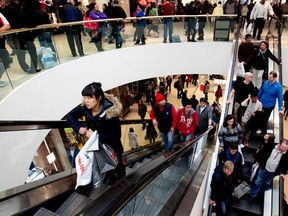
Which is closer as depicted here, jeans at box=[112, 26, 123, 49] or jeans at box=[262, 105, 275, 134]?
jeans at box=[262, 105, 275, 134]

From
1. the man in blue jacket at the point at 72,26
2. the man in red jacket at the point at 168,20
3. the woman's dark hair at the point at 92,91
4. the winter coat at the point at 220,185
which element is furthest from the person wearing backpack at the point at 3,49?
the man in red jacket at the point at 168,20

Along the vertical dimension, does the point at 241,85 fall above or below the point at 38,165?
above

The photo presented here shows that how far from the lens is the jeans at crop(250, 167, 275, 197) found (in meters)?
3.94

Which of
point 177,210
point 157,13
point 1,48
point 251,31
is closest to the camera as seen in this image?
point 177,210

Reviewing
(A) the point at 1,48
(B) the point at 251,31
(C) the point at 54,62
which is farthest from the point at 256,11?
(A) the point at 1,48

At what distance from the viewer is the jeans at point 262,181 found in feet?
12.9

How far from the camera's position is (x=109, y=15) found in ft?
27.3

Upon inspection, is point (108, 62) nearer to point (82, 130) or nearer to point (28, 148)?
point (28, 148)

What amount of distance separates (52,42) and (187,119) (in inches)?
163

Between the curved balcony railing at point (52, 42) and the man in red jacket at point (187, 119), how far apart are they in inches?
136

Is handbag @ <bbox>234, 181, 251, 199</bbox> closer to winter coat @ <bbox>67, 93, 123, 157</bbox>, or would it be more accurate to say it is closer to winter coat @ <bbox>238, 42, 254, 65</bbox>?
winter coat @ <bbox>67, 93, 123, 157</bbox>

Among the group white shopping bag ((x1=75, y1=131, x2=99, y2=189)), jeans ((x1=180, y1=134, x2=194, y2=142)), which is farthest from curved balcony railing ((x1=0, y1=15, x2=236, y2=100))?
jeans ((x1=180, y1=134, x2=194, y2=142))

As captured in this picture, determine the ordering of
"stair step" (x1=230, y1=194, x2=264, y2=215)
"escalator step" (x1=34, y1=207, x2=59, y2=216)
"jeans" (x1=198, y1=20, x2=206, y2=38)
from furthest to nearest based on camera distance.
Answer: "jeans" (x1=198, y1=20, x2=206, y2=38) → "stair step" (x1=230, y1=194, x2=264, y2=215) → "escalator step" (x1=34, y1=207, x2=59, y2=216)

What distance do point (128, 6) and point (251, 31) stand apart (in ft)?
23.5
